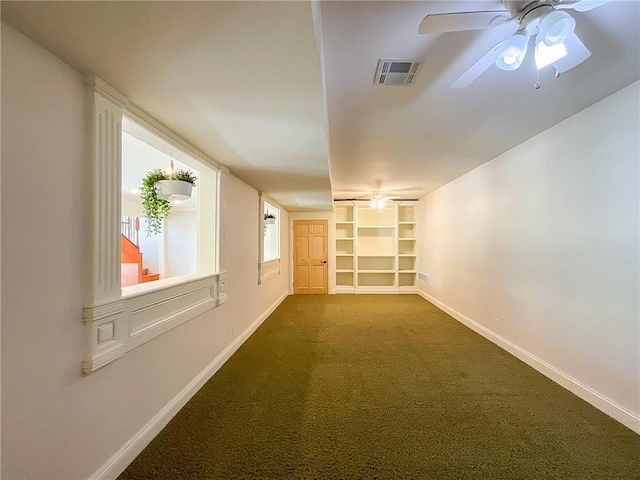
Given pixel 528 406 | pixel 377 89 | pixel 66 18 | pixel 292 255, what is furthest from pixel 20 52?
pixel 292 255

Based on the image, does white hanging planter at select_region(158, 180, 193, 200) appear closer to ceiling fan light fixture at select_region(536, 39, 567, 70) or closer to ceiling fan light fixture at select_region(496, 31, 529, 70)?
ceiling fan light fixture at select_region(496, 31, 529, 70)

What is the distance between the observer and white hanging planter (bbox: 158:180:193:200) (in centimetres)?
222

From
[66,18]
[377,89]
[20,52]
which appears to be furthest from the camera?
[377,89]

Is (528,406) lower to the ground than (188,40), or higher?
lower

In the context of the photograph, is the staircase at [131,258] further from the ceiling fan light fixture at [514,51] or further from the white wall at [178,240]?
the ceiling fan light fixture at [514,51]

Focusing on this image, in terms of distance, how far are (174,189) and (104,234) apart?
878 millimetres

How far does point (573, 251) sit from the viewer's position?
237 centimetres

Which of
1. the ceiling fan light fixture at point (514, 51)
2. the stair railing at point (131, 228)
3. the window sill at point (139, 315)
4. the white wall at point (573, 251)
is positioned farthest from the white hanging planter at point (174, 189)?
the stair railing at point (131, 228)

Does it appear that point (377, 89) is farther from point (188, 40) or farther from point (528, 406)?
point (528, 406)

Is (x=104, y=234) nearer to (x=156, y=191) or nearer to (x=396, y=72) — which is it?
(x=156, y=191)

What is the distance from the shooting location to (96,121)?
Answer: 139 cm

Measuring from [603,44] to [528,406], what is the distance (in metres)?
2.41

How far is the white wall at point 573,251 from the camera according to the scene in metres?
1.94

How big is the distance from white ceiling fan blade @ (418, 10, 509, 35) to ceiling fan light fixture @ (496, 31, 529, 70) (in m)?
0.13
